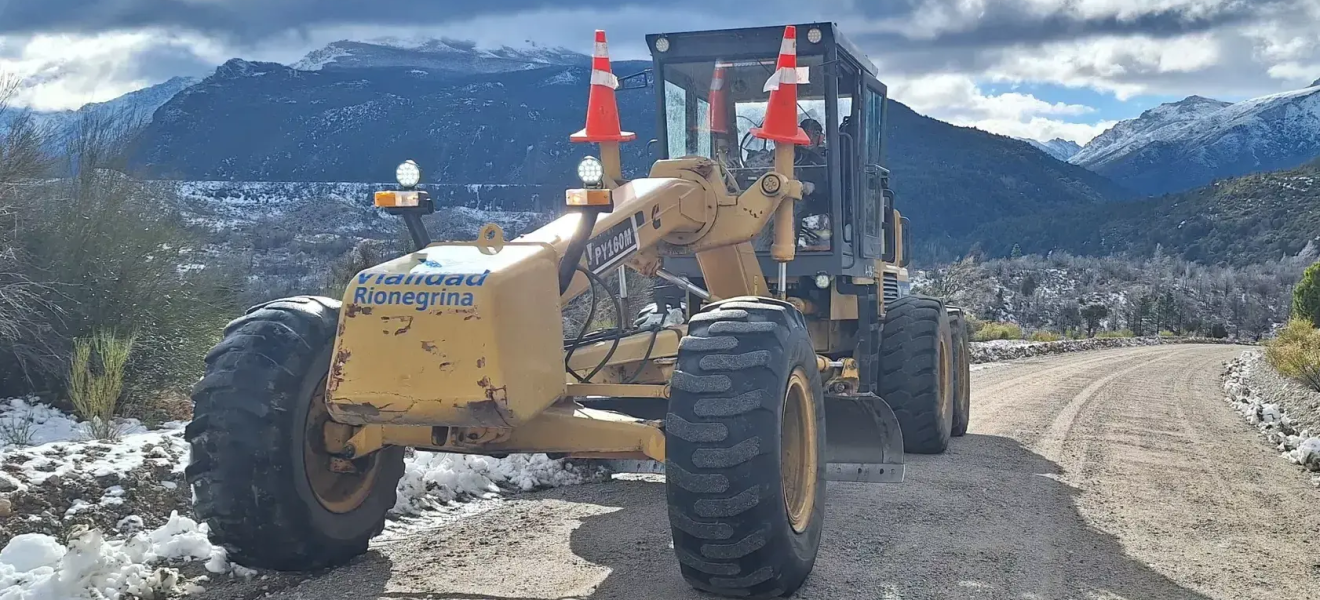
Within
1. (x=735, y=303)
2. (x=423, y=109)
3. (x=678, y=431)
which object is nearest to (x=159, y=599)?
(x=678, y=431)

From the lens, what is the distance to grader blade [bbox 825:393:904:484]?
672 cm

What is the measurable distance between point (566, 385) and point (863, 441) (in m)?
2.28

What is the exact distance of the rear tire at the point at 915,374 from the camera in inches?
374

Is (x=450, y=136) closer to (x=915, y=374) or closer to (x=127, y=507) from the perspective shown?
(x=915, y=374)

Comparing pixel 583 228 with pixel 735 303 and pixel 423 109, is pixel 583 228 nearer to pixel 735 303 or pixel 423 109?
pixel 735 303

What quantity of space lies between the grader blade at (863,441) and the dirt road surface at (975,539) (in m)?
0.31

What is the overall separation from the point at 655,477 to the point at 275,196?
2969 inches

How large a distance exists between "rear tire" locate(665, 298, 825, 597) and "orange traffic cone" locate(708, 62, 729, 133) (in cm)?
440

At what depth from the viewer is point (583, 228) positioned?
17.0 feet

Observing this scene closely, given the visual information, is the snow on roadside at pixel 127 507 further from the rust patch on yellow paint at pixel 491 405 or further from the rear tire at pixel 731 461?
the rear tire at pixel 731 461

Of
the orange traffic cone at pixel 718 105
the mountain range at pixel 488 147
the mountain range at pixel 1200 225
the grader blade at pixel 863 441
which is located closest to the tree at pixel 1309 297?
the orange traffic cone at pixel 718 105

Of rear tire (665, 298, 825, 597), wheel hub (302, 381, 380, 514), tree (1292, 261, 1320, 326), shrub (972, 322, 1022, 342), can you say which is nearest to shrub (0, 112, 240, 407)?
wheel hub (302, 381, 380, 514)

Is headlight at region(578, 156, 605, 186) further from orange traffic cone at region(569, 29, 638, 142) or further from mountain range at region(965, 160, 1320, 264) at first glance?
mountain range at region(965, 160, 1320, 264)

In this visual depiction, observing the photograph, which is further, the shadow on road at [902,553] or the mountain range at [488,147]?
the mountain range at [488,147]
